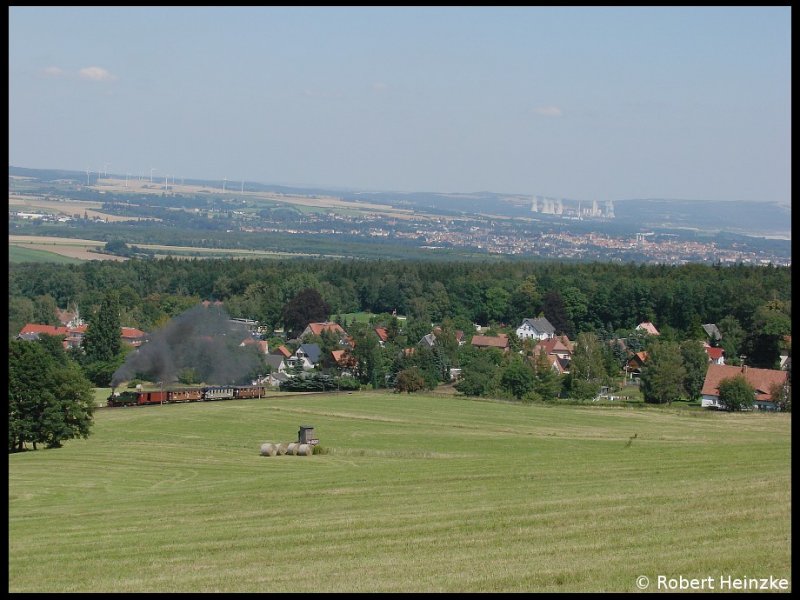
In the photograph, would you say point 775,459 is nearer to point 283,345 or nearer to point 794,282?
point 794,282

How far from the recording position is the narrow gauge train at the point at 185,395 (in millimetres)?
54125

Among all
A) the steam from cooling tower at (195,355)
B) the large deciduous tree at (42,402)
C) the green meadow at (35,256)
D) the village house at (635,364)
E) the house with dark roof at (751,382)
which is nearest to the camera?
the large deciduous tree at (42,402)

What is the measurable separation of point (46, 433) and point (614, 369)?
38084 millimetres

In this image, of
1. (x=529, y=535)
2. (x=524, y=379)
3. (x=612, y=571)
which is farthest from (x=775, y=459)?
(x=524, y=379)

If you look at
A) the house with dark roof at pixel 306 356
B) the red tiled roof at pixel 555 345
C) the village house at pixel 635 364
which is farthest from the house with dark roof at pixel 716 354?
the house with dark roof at pixel 306 356

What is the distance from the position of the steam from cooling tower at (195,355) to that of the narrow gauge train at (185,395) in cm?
187

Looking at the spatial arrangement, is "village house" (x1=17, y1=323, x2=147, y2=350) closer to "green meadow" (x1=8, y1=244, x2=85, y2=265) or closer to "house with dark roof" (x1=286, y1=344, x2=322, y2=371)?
"house with dark roof" (x1=286, y1=344, x2=322, y2=371)

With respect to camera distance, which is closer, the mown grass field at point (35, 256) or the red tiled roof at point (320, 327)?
the red tiled roof at point (320, 327)

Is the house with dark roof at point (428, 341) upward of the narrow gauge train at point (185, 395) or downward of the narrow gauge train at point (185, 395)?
upward

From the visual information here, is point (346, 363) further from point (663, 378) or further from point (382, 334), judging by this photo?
point (663, 378)

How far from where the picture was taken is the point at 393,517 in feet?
64.5

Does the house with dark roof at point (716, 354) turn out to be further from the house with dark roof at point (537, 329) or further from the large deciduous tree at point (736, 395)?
the house with dark roof at point (537, 329)

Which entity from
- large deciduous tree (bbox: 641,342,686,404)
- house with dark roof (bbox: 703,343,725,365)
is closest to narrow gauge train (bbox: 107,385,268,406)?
large deciduous tree (bbox: 641,342,686,404)

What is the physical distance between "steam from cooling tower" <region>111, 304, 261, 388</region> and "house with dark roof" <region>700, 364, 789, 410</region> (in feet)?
79.8
